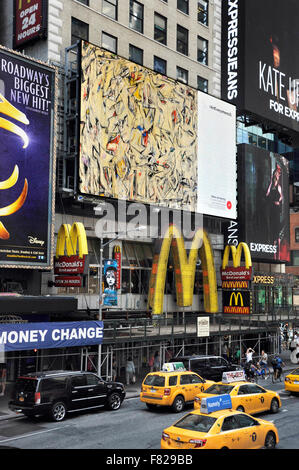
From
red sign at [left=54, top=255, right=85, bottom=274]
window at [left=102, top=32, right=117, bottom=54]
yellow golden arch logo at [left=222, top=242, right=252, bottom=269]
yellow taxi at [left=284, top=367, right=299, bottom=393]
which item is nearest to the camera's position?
yellow taxi at [left=284, top=367, right=299, bottom=393]

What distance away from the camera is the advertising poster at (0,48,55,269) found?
3083cm

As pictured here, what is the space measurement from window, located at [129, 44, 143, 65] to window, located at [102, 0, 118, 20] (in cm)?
257

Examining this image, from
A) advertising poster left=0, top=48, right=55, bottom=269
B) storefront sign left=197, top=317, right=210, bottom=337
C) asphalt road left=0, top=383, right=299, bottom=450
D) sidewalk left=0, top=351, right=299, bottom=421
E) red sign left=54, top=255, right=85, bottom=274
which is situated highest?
advertising poster left=0, top=48, right=55, bottom=269

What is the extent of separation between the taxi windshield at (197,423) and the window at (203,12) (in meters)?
40.5

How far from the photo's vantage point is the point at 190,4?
157ft

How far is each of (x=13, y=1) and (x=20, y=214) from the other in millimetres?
15915

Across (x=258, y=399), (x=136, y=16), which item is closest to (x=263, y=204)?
(x=136, y=16)

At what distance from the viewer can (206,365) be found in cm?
3100

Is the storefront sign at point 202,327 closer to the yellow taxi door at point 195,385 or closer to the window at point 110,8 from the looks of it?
the yellow taxi door at point 195,385

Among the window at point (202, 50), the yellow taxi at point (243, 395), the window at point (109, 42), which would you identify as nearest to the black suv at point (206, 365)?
the yellow taxi at point (243, 395)

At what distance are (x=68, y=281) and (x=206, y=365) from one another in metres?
9.20

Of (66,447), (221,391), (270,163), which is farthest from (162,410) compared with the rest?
(270,163)

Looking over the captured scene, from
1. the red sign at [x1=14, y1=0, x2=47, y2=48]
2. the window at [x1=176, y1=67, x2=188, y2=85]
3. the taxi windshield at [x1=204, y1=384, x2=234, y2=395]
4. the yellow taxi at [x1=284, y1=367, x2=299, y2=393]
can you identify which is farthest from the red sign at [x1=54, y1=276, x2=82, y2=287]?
the window at [x1=176, y1=67, x2=188, y2=85]

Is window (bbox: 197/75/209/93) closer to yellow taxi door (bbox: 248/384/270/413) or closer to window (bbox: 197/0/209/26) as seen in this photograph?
window (bbox: 197/0/209/26)
